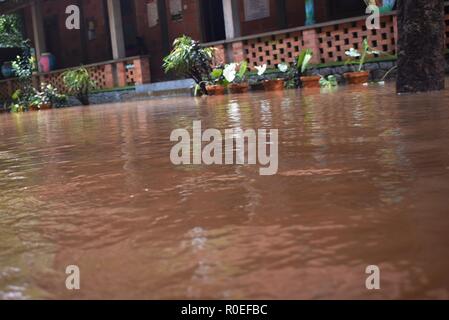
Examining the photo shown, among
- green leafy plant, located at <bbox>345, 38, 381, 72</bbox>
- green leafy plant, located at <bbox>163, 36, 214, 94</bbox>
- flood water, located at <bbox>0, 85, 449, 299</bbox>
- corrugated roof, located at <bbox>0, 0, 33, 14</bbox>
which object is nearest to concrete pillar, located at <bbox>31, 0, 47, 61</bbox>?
corrugated roof, located at <bbox>0, 0, 33, 14</bbox>

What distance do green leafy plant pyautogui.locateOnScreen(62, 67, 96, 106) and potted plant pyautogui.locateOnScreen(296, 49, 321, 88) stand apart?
736cm

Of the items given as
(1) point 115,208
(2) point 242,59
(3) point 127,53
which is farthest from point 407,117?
(3) point 127,53

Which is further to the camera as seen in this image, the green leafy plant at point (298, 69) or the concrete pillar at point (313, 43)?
the concrete pillar at point (313, 43)

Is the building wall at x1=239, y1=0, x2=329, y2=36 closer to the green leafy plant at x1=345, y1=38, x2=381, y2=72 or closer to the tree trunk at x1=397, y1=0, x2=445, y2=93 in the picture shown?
the green leafy plant at x1=345, y1=38, x2=381, y2=72

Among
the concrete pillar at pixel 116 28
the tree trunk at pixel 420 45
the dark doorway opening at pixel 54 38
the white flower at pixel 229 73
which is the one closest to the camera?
the tree trunk at pixel 420 45

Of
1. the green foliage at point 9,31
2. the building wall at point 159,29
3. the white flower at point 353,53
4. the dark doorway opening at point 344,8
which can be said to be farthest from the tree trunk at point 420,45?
the green foliage at point 9,31

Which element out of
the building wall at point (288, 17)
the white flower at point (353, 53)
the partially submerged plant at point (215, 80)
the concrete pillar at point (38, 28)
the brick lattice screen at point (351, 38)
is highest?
the concrete pillar at point (38, 28)

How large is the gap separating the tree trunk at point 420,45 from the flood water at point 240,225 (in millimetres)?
2976

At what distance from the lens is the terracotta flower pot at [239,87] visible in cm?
1062

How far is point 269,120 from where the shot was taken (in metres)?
3.62

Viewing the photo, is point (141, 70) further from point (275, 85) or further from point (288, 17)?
point (275, 85)

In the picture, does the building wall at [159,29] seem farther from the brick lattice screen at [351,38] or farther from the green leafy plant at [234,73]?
the brick lattice screen at [351,38]

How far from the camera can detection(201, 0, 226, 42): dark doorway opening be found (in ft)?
50.2

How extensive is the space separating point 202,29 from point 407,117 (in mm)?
12739
